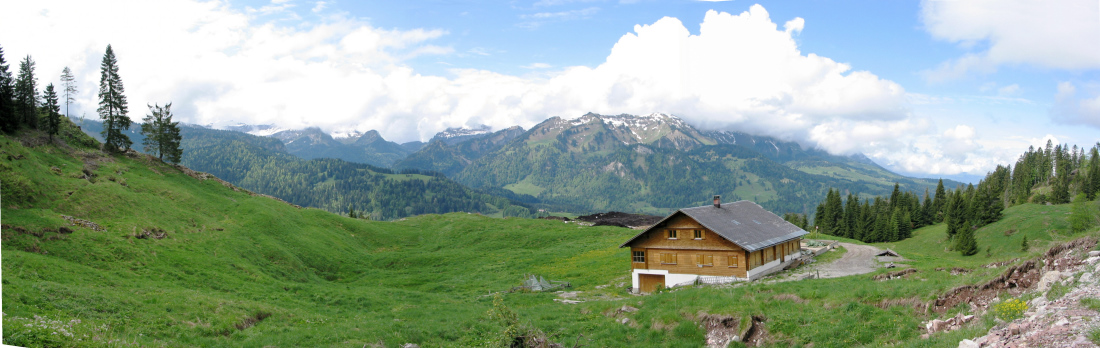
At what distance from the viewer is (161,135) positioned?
2628 inches

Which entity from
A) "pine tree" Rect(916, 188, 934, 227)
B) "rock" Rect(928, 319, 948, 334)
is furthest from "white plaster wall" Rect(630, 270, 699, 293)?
"pine tree" Rect(916, 188, 934, 227)

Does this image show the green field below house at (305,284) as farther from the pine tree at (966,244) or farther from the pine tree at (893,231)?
the pine tree at (893,231)

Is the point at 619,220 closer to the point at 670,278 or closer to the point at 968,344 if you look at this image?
the point at 670,278

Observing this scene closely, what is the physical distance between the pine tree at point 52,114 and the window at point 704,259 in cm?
6618

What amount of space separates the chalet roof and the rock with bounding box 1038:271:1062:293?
23596 mm

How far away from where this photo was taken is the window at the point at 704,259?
124 ft

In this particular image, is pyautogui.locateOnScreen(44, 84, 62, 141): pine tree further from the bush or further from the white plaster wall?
the bush

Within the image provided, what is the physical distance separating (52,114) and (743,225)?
2838 inches

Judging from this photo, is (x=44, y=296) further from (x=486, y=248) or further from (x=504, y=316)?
(x=486, y=248)

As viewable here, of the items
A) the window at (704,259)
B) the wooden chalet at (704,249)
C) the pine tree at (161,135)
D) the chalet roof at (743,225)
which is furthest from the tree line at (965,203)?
the pine tree at (161,135)

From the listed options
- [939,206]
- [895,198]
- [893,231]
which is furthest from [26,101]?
[939,206]

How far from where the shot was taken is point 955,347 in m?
10.7

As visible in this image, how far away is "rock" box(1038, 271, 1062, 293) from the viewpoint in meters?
11.7

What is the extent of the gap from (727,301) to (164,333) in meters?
21.7
